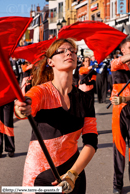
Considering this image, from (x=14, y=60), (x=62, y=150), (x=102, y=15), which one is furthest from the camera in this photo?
(x=102, y=15)

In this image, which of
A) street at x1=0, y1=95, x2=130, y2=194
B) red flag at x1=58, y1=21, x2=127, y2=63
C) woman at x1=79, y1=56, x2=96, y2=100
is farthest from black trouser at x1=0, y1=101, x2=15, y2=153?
woman at x1=79, y1=56, x2=96, y2=100

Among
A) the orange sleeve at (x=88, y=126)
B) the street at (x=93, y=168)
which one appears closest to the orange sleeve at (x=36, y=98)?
the orange sleeve at (x=88, y=126)

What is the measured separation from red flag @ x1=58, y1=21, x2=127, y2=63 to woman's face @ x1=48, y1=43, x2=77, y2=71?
270cm

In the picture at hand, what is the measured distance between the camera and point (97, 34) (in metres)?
5.24

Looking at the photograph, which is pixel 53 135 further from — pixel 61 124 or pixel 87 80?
pixel 87 80

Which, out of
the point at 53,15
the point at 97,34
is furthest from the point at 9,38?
the point at 53,15

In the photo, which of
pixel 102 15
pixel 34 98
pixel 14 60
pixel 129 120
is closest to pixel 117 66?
pixel 129 120

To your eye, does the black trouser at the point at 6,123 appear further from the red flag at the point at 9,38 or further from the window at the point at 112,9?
the window at the point at 112,9

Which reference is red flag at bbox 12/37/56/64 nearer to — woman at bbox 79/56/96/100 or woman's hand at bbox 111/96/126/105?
woman at bbox 79/56/96/100

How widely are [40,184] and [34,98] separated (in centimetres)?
63

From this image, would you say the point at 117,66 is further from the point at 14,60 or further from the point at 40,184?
the point at 14,60

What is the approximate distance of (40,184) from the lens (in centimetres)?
218

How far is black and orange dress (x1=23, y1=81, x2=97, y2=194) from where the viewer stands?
2189mm

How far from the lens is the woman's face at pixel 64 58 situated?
2350 mm
